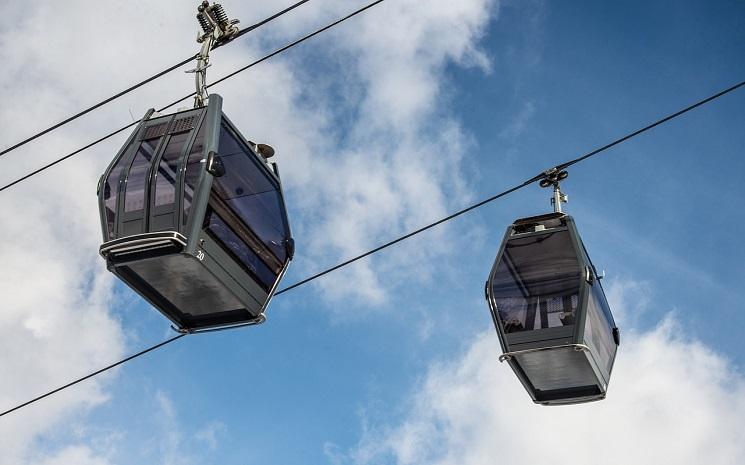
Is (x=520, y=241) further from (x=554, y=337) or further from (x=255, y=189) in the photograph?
(x=255, y=189)

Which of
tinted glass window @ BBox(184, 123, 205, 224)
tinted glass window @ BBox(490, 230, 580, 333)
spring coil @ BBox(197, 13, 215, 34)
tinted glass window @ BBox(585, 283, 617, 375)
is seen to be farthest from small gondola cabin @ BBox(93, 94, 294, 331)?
tinted glass window @ BBox(585, 283, 617, 375)

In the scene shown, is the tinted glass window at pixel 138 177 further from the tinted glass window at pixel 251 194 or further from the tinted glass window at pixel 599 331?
the tinted glass window at pixel 599 331

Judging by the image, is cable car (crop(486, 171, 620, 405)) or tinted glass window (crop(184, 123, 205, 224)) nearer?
tinted glass window (crop(184, 123, 205, 224))

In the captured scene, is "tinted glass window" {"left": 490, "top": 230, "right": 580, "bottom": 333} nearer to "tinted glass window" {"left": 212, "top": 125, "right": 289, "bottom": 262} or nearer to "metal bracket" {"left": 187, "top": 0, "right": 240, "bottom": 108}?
"tinted glass window" {"left": 212, "top": 125, "right": 289, "bottom": 262}

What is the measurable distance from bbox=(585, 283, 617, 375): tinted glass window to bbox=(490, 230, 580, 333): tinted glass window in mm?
265

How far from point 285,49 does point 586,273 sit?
4.10 m

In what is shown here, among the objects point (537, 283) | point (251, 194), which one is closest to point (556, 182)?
point (537, 283)

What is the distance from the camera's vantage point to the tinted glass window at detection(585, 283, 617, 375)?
13.2 metres

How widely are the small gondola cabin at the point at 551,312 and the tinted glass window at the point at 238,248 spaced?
2.58 metres

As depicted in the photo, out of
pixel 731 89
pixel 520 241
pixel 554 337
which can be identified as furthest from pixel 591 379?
pixel 731 89

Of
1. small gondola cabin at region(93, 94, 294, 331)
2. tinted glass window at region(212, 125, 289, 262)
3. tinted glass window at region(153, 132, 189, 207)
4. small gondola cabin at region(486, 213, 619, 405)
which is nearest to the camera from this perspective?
small gondola cabin at region(93, 94, 294, 331)

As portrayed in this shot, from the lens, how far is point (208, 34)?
513 inches

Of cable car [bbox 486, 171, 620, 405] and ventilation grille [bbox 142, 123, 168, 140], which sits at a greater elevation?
ventilation grille [bbox 142, 123, 168, 140]

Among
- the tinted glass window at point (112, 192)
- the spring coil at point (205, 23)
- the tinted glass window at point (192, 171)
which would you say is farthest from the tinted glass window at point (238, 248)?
the spring coil at point (205, 23)
